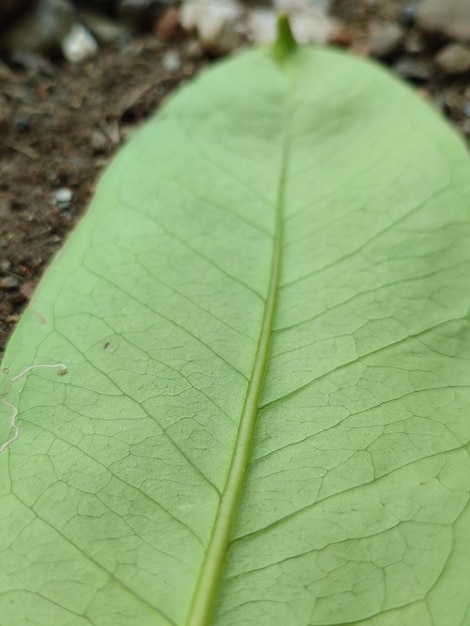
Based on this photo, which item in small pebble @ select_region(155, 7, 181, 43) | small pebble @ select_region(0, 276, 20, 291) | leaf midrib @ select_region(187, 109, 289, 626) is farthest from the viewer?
small pebble @ select_region(155, 7, 181, 43)

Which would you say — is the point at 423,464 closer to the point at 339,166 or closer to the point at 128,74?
the point at 339,166

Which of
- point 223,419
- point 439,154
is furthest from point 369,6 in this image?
point 223,419

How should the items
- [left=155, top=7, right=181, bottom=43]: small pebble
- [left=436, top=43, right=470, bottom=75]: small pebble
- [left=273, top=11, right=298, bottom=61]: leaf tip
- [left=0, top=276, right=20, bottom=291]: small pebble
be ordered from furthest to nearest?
[left=155, top=7, right=181, bottom=43]: small pebble → [left=436, top=43, right=470, bottom=75]: small pebble → [left=273, top=11, right=298, bottom=61]: leaf tip → [left=0, top=276, right=20, bottom=291]: small pebble

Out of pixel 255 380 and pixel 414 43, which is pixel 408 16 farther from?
pixel 255 380

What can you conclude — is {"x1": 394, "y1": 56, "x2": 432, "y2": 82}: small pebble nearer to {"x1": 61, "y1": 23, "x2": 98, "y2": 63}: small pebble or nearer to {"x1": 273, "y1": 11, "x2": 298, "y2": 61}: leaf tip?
{"x1": 273, "y1": 11, "x2": 298, "y2": 61}: leaf tip

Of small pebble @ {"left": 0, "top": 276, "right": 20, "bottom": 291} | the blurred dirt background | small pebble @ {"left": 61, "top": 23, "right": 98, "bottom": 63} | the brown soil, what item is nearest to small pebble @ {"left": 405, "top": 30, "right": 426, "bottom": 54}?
the blurred dirt background

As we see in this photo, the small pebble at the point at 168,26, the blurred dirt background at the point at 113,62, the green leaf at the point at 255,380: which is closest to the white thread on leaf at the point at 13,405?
the green leaf at the point at 255,380
